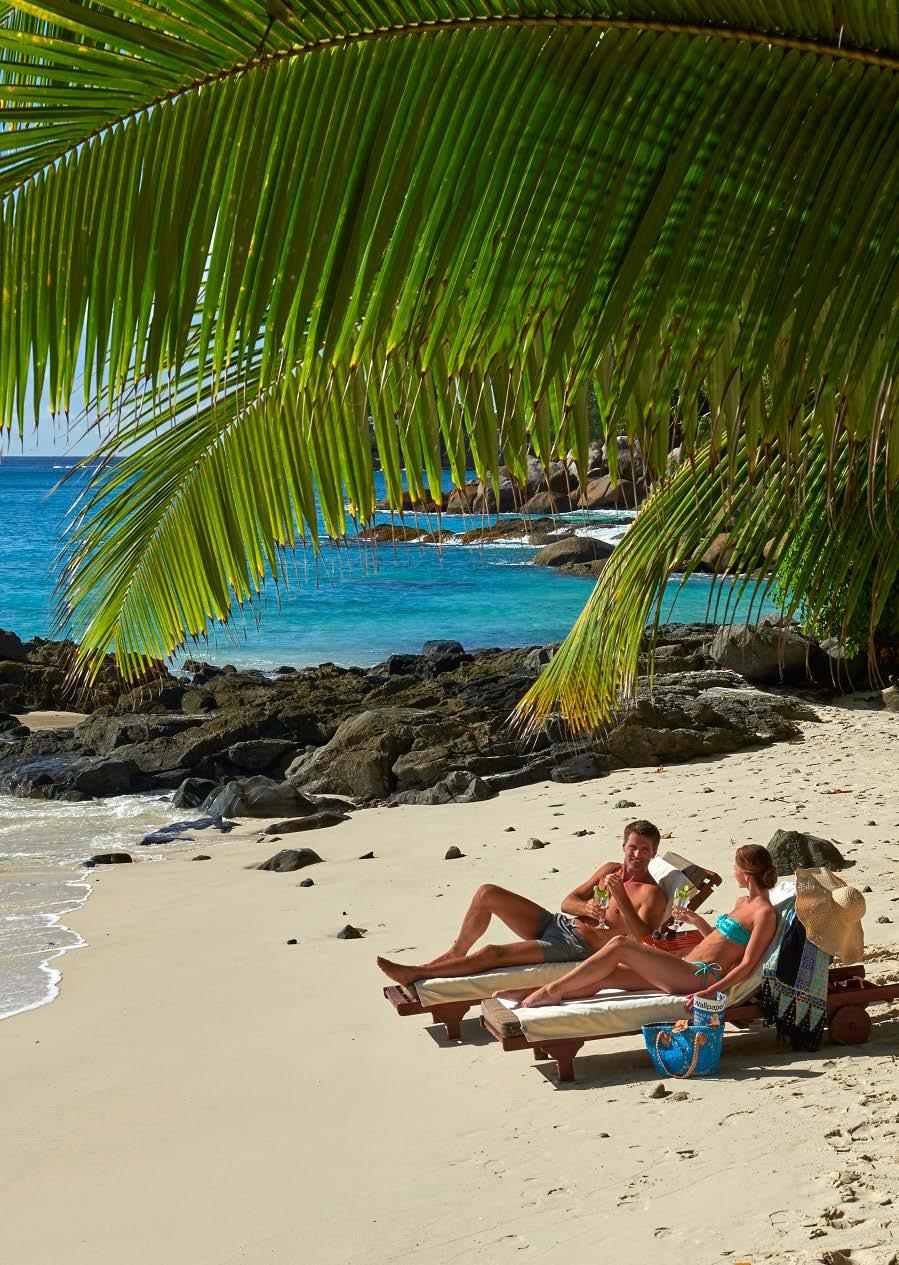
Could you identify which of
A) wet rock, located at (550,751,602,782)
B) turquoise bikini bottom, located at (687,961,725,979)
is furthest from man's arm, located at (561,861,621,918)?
wet rock, located at (550,751,602,782)

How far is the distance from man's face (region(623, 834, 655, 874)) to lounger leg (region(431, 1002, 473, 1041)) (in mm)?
1095

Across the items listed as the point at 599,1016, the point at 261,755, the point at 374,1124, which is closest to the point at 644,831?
the point at 599,1016

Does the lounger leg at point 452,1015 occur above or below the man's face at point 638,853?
below

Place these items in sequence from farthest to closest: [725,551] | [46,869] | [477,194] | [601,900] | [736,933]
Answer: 1. [46,869]
2. [601,900]
3. [736,933]
4. [725,551]
5. [477,194]

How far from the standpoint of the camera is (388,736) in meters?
15.1

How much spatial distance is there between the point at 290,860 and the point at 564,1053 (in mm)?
6043

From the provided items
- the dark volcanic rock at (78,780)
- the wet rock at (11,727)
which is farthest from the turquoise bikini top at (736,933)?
the wet rock at (11,727)

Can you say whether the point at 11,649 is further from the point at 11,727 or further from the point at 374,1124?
the point at 374,1124

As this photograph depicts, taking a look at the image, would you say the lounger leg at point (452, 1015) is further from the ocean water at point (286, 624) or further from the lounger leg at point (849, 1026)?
the ocean water at point (286, 624)

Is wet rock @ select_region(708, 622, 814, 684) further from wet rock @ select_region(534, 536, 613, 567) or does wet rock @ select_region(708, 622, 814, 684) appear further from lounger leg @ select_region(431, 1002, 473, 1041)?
wet rock @ select_region(534, 536, 613, 567)

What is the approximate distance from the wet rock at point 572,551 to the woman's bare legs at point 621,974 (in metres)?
38.7

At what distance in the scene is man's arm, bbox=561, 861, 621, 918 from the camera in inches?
265

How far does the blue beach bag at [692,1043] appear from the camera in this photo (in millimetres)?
5336

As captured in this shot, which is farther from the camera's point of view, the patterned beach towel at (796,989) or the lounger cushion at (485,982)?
the lounger cushion at (485,982)
